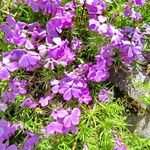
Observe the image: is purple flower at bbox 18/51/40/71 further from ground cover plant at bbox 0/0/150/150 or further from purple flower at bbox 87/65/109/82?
purple flower at bbox 87/65/109/82

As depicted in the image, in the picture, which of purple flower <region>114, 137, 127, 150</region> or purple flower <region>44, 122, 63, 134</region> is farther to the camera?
purple flower <region>114, 137, 127, 150</region>

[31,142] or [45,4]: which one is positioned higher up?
[45,4]

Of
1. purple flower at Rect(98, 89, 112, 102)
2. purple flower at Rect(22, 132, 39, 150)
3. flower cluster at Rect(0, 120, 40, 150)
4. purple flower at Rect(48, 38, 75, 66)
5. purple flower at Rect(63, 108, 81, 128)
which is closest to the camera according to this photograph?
flower cluster at Rect(0, 120, 40, 150)

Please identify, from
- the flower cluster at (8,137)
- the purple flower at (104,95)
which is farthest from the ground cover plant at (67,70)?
the flower cluster at (8,137)

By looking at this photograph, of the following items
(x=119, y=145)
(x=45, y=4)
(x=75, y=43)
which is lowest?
(x=119, y=145)

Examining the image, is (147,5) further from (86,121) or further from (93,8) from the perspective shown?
(86,121)

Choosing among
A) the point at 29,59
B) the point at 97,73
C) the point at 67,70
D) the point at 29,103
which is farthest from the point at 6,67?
the point at 97,73

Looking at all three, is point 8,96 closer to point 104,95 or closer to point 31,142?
point 31,142

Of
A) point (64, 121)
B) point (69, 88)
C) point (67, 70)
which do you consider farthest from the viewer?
point (67, 70)

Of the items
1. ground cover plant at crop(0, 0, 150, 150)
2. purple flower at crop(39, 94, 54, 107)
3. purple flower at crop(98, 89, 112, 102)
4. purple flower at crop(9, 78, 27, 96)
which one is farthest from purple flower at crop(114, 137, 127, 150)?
purple flower at crop(9, 78, 27, 96)
